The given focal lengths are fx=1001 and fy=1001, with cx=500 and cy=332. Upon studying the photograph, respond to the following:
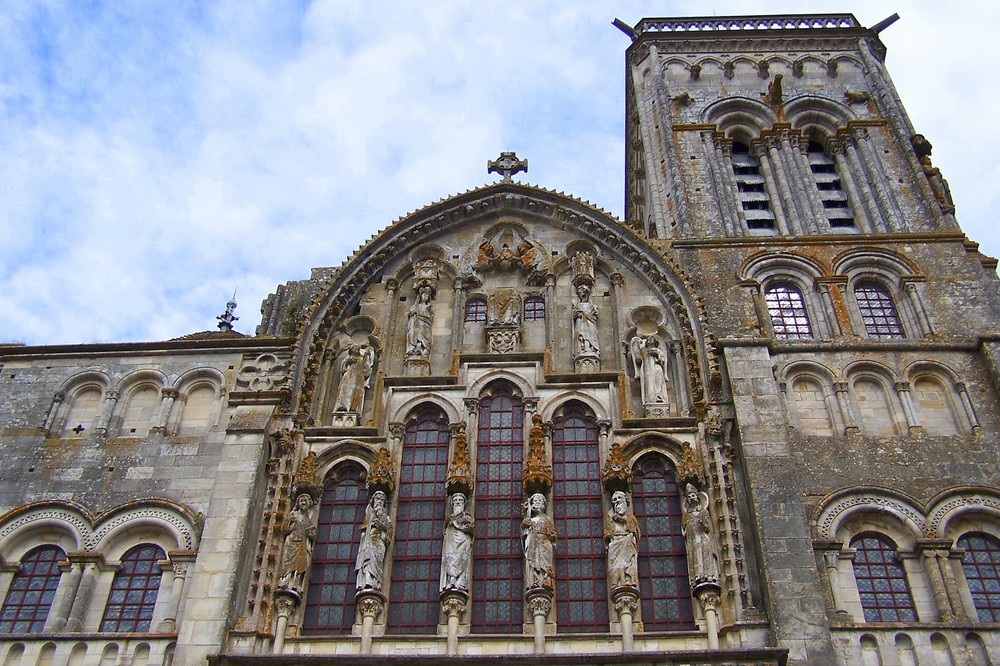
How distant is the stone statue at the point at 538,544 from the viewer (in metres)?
16.7

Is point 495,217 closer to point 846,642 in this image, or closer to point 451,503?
point 451,503

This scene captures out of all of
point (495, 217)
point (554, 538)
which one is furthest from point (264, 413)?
point (495, 217)

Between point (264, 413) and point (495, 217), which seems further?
point (495, 217)

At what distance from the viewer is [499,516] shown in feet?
59.7

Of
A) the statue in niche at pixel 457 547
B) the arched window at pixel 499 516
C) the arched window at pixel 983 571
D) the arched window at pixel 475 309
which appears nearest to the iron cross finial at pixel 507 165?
the arched window at pixel 475 309

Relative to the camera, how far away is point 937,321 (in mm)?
20844

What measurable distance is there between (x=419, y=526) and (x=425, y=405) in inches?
105

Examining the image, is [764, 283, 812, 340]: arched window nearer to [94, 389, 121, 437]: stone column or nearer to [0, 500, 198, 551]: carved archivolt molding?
[0, 500, 198, 551]: carved archivolt molding

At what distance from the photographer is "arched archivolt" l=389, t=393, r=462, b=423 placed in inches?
768

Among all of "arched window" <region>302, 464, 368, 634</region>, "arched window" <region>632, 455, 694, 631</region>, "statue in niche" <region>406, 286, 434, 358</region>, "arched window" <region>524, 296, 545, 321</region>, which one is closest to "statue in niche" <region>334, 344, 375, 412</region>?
"statue in niche" <region>406, 286, 434, 358</region>

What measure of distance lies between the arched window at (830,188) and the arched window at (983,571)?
1033 cm

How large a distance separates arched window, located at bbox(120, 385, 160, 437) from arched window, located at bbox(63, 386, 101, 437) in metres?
→ 0.65

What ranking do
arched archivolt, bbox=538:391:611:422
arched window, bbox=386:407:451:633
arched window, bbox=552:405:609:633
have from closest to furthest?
arched window, bbox=552:405:609:633
arched window, bbox=386:407:451:633
arched archivolt, bbox=538:391:611:422

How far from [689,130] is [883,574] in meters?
14.8
